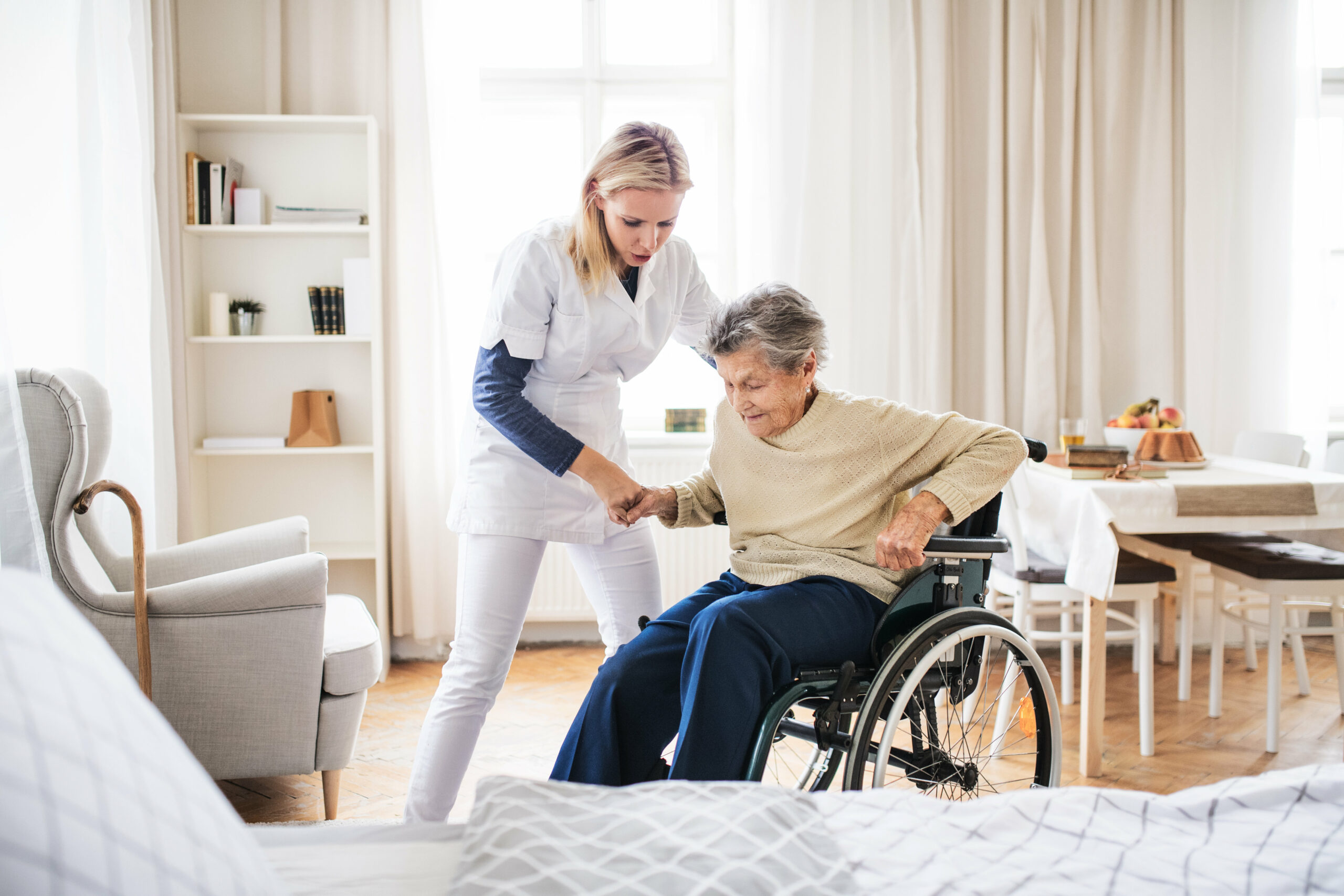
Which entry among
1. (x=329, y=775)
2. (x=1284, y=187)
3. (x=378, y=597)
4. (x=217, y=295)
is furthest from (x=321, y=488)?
(x=1284, y=187)

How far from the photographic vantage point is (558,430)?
1680 mm

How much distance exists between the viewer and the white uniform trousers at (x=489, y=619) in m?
1.65

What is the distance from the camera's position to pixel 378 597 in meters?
3.25

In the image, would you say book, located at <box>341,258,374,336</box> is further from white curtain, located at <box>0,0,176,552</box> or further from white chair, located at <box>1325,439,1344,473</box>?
white chair, located at <box>1325,439,1344,473</box>

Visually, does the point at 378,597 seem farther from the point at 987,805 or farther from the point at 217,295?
the point at 987,805

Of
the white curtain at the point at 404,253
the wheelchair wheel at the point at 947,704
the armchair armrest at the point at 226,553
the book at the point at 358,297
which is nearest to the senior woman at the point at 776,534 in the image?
the wheelchair wheel at the point at 947,704

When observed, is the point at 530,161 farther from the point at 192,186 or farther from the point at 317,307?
the point at 192,186

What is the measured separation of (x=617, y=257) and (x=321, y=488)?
2192mm

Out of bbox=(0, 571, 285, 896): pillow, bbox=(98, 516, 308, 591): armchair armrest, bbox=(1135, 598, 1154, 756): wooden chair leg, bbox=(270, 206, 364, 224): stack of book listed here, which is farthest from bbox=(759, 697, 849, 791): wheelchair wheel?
bbox=(270, 206, 364, 224): stack of book

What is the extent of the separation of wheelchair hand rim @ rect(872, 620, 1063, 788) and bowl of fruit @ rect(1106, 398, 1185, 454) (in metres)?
1.54

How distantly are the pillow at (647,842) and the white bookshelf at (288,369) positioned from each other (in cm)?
256

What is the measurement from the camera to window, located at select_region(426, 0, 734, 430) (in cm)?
357

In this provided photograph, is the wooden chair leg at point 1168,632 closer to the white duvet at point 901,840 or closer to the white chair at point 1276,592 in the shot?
the white chair at point 1276,592

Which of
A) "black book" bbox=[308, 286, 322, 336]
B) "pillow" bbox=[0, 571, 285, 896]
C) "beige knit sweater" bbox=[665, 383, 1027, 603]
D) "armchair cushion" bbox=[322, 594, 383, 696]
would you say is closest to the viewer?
"pillow" bbox=[0, 571, 285, 896]
